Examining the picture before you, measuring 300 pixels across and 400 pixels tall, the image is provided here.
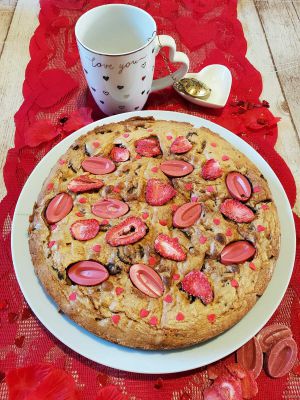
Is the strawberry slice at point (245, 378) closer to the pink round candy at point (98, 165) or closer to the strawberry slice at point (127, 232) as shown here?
the strawberry slice at point (127, 232)

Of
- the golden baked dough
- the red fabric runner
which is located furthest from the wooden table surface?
the golden baked dough

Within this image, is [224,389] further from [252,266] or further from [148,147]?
[148,147]

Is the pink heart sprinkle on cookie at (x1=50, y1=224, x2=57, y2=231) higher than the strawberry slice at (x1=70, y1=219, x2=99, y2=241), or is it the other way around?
the strawberry slice at (x1=70, y1=219, x2=99, y2=241)

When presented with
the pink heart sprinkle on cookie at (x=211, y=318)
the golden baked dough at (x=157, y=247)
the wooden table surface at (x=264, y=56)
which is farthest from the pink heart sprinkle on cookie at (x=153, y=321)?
the wooden table surface at (x=264, y=56)

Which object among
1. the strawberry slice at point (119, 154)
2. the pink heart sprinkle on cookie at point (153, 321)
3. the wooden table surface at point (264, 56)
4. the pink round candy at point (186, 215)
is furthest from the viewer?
the wooden table surface at point (264, 56)

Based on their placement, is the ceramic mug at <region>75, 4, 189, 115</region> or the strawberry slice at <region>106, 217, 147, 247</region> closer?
the strawberry slice at <region>106, 217, 147, 247</region>

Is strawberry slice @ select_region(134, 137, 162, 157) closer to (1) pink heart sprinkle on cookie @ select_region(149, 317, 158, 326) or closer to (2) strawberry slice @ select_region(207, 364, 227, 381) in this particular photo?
(1) pink heart sprinkle on cookie @ select_region(149, 317, 158, 326)

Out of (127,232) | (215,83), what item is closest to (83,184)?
(127,232)
